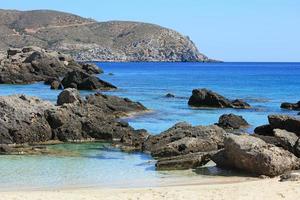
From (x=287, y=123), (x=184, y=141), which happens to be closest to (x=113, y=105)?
(x=287, y=123)

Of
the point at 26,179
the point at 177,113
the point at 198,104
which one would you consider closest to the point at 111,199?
the point at 26,179

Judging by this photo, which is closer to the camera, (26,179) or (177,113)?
(26,179)

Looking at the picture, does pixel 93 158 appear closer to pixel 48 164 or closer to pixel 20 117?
pixel 48 164

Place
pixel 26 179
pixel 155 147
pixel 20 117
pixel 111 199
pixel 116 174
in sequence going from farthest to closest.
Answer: pixel 20 117
pixel 155 147
pixel 116 174
pixel 26 179
pixel 111 199

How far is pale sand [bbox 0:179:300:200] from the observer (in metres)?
15.5

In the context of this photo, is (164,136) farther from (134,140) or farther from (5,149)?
(5,149)

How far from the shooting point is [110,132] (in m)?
28.9

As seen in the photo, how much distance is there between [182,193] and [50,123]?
1311 cm

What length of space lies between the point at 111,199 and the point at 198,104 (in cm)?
3450

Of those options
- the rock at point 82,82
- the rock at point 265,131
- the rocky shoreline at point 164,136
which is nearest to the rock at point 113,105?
the rocky shoreline at point 164,136

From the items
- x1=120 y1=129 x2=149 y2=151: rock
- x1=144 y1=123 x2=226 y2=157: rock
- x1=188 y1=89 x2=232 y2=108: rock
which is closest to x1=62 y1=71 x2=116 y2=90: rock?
x1=188 y1=89 x2=232 y2=108: rock

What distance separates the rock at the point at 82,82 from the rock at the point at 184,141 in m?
38.9

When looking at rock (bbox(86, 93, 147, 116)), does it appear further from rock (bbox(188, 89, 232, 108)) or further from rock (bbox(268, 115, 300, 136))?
rock (bbox(268, 115, 300, 136))

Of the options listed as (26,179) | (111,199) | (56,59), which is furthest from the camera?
(56,59)
